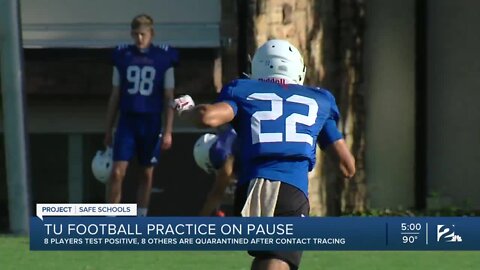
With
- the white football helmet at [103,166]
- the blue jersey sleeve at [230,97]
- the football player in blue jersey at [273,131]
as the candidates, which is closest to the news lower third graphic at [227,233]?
the football player in blue jersey at [273,131]

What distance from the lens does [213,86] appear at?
17.3m

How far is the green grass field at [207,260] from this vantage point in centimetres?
1174

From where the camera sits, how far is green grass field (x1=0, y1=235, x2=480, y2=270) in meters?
11.7

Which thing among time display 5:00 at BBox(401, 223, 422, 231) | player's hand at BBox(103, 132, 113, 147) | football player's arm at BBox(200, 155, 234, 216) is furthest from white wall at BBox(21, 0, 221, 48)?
time display 5:00 at BBox(401, 223, 422, 231)

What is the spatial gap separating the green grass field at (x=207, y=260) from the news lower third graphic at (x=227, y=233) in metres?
1.90

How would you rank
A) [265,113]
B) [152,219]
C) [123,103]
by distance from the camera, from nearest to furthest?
[265,113] < [152,219] < [123,103]

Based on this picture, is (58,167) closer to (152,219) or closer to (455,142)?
(455,142)

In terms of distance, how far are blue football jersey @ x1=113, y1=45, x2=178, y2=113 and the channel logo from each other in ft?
18.7

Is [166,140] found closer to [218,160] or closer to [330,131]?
[218,160]

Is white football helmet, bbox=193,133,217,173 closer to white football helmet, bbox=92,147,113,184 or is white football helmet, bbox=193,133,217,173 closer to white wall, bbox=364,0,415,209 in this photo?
white football helmet, bbox=92,147,113,184

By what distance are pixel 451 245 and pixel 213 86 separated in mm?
7971

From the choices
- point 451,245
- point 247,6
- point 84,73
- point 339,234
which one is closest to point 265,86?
point 339,234

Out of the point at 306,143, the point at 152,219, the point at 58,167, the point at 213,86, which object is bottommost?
the point at 58,167

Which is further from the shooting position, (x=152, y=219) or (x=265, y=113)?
(x=152, y=219)
